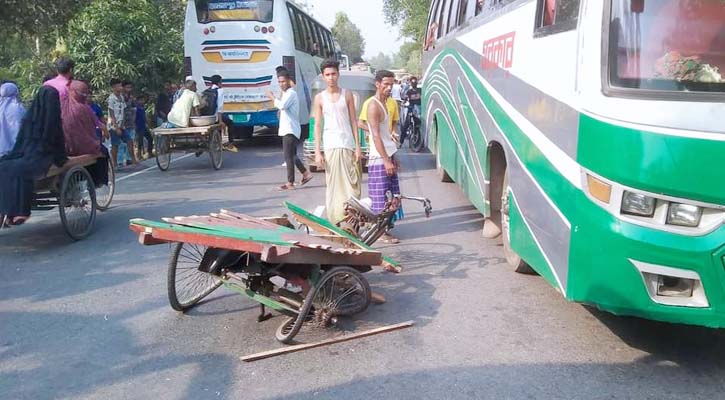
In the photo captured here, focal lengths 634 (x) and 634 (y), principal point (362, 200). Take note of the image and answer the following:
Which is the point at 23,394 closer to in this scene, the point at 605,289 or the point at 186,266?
the point at 186,266

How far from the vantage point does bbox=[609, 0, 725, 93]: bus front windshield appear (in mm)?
3211

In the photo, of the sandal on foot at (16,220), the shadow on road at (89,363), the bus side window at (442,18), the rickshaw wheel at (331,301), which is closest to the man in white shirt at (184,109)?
the bus side window at (442,18)

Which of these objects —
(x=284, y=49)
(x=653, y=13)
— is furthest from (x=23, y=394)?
(x=284, y=49)

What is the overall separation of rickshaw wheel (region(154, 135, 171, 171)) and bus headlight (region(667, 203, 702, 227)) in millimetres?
9757

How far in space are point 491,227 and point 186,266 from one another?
299cm

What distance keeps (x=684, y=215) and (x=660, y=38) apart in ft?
3.03

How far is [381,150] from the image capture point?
6.23 metres

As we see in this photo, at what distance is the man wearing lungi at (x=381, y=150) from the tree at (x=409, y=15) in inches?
1250

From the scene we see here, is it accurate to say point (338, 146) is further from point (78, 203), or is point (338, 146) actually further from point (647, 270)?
point (647, 270)

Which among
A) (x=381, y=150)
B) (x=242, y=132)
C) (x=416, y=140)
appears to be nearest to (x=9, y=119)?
(x=381, y=150)

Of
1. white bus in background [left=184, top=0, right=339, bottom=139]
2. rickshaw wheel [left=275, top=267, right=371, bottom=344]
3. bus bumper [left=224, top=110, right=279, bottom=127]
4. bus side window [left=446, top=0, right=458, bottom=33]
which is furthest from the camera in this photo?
bus bumper [left=224, top=110, right=279, bottom=127]

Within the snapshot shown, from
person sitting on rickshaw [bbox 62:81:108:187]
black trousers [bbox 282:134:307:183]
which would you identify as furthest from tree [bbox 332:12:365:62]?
person sitting on rickshaw [bbox 62:81:108:187]

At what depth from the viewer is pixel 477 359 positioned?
3.77 meters

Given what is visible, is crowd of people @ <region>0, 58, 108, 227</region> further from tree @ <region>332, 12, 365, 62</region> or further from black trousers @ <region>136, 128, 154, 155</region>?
tree @ <region>332, 12, 365, 62</region>
